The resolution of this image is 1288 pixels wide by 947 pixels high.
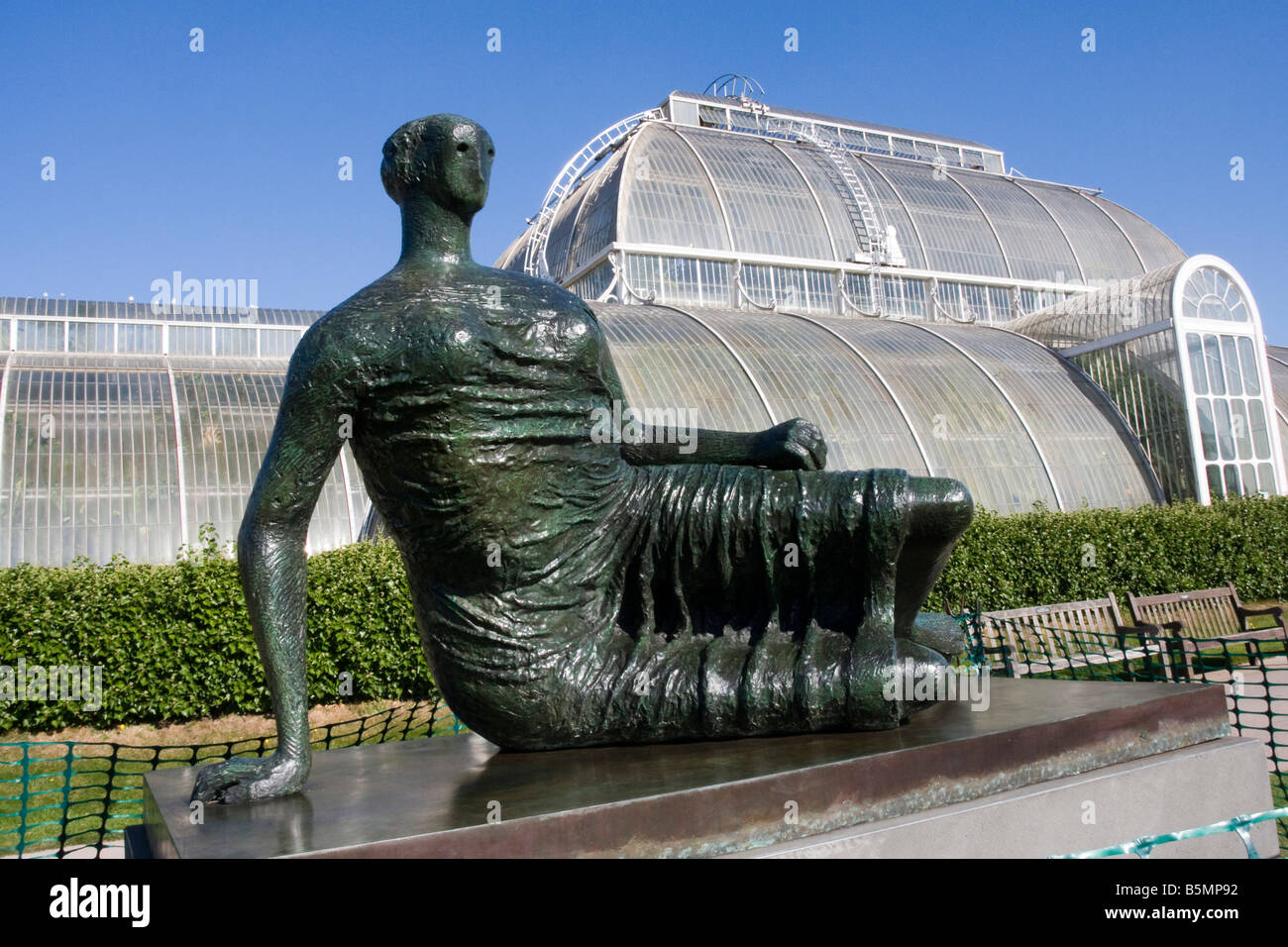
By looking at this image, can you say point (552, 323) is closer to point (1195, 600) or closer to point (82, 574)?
point (82, 574)

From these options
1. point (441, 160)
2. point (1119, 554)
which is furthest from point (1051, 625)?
point (441, 160)

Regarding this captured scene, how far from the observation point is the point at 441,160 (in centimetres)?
324

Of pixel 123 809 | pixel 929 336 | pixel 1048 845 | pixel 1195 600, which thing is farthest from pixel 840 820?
pixel 929 336

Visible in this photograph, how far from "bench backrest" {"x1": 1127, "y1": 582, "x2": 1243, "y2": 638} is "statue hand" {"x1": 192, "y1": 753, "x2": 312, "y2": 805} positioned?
41.4 ft

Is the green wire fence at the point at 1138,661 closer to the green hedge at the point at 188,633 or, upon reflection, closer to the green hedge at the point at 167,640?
the green hedge at the point at 188,633

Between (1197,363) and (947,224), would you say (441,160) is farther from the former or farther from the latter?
(947,224)

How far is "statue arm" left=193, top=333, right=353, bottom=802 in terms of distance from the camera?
2852mm

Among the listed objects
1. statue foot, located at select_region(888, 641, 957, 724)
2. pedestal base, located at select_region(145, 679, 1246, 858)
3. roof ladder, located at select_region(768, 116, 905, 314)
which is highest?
roof ladder, located at select_region(768, 116, 905, 314)

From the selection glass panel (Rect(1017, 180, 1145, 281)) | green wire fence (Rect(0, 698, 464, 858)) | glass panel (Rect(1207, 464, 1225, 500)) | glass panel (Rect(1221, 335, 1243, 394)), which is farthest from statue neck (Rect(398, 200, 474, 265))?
glass panel (Rect(1017, 180, 1145, 281))

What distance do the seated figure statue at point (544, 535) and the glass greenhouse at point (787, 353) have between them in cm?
1274

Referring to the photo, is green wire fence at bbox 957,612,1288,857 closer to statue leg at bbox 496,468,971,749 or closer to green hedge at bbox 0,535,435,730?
statue leg at bbox 496,468,971,749

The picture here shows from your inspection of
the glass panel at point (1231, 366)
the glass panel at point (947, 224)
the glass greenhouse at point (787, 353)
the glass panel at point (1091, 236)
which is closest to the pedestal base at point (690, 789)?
the glass greenhouse at point (787, 353)

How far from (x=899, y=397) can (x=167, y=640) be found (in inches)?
523

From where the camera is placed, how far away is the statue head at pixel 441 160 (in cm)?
324
